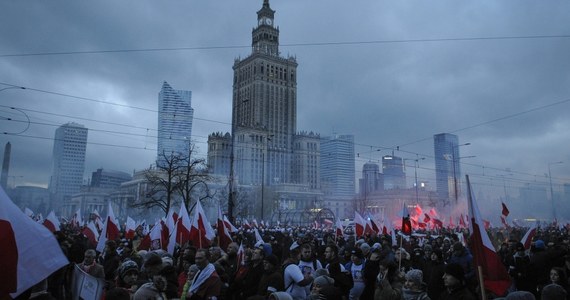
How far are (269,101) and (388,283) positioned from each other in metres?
121

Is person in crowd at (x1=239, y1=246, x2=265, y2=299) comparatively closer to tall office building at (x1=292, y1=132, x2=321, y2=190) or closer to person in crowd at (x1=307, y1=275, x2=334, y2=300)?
person in crowd at (x1=307, y1=275, x2=334, y2=300)

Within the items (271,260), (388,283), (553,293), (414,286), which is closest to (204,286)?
(271,260)

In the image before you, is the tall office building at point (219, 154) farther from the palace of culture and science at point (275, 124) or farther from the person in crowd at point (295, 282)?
the person in crowd at point (295, 282)

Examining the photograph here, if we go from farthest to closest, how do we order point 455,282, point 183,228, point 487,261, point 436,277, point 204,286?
point 183,228
point 436,277
point 204,286
point 487,261
point 455,282

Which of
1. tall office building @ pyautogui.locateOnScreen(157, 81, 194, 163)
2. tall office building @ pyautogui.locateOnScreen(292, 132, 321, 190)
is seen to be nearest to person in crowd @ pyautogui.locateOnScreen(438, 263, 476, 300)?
tall office building @ pyautogui.locateOnScreen(157, 81, 194, 163)

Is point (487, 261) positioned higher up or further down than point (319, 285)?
higher up

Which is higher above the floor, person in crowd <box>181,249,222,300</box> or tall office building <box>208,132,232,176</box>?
tall office building <box>208,132,232,176</box>

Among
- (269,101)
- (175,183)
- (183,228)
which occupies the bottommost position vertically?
(183,228)

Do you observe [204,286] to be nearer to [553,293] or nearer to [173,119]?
[553,293]

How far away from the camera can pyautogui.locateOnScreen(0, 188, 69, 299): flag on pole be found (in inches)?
116

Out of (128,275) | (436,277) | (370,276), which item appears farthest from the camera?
(436,277)

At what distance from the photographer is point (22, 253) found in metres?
3.11

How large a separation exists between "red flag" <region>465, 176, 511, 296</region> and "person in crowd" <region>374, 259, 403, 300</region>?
44.1 inches

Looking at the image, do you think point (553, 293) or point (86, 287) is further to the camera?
point (86, 287)
